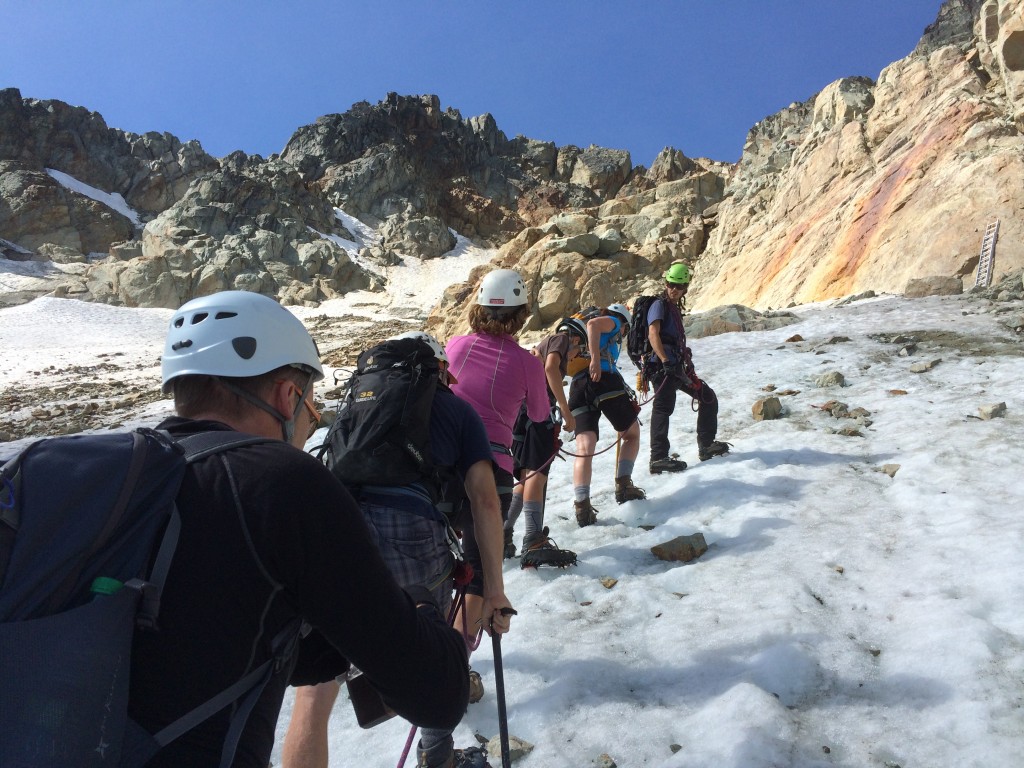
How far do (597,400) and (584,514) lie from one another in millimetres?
1078

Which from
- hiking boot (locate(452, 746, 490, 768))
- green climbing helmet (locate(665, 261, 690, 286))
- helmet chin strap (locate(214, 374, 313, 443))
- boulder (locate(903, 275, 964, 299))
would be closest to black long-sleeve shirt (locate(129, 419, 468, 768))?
helmet chin strap (locate(214, 374, 313, 443))

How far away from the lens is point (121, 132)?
95.7m

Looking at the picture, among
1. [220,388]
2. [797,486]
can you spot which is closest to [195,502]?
[220,388]

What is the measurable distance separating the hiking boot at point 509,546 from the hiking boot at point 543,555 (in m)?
0.18

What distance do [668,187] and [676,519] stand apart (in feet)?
185

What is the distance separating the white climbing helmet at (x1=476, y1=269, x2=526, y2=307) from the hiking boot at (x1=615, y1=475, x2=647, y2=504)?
304 cm

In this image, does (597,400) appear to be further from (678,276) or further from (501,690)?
(501,690)

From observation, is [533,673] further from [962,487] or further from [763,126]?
[763,126]

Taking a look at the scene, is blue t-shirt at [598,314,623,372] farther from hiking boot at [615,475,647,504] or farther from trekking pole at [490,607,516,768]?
trekking pole at [490,607,516,768]

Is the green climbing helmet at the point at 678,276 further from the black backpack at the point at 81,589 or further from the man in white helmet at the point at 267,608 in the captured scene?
the black backpack at the point at 81,589

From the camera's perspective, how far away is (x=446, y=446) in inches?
107

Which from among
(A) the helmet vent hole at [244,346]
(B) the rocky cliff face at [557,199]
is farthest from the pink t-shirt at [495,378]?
(B) the rocky cliff face at [557,199]

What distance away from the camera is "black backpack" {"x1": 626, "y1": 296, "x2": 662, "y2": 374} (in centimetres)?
707

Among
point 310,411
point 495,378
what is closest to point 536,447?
point 495,378
